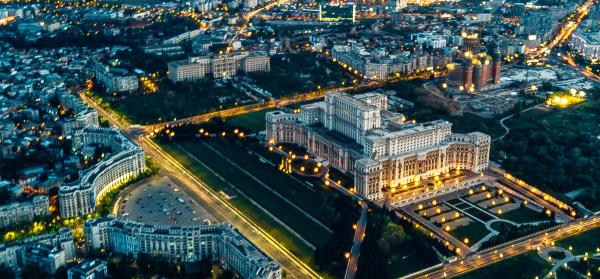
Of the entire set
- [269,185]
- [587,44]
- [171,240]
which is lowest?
[269,185]

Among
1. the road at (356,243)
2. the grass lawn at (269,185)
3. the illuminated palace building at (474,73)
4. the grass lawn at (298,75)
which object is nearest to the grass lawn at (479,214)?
the road at (356,243)

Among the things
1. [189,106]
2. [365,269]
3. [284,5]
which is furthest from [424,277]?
[284,5]

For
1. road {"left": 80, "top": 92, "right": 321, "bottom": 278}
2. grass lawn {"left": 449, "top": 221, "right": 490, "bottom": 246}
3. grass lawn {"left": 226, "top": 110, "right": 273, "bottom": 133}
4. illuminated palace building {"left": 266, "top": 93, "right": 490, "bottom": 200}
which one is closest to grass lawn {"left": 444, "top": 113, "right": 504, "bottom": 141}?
illuminated palace building {"left": 266, "top": 93, "right": 490, "bottom": 200}

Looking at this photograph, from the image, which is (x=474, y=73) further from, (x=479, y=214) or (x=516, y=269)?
(x=516, y=269)

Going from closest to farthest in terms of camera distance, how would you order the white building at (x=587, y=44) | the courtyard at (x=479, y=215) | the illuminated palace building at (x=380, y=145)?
the courtyard at (x=479, y=215) < the illuminated palace building at (x=380, y=145) < the white building at (x=587, y=44)

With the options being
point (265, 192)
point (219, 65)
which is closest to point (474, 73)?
point (219, 65)

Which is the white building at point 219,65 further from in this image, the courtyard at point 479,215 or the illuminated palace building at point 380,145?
the courtyard at point 479,215
